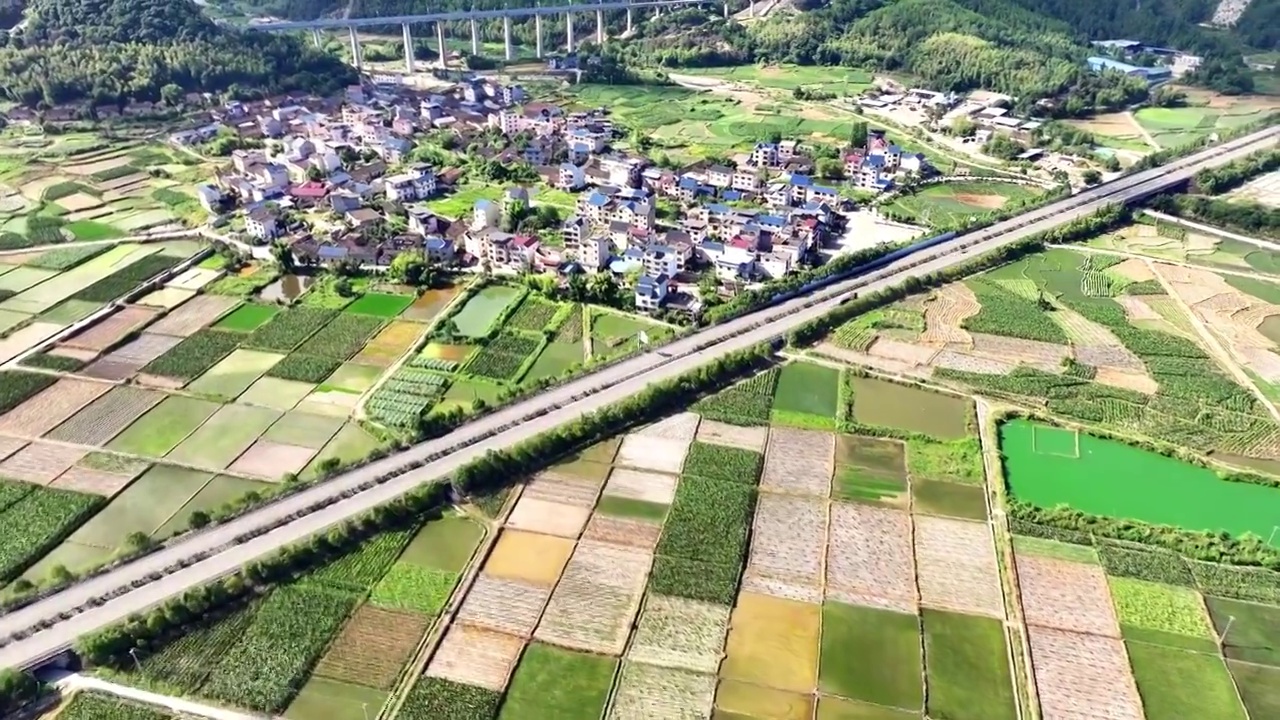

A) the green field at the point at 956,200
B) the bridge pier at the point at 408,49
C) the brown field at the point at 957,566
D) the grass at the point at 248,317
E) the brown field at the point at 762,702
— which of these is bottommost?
the brown field at the point at 762,702

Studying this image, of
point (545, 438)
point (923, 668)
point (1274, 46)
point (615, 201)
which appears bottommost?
point (923, 668)

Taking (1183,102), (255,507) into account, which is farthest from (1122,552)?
(1183,102)

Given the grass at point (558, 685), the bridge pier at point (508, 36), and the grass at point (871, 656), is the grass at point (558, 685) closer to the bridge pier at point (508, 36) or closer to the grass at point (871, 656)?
the grass at point (871, 656)

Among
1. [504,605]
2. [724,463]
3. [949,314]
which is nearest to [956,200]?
[949,314]

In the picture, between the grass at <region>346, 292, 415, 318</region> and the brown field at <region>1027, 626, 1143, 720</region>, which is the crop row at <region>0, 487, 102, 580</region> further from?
the brown field at <region>1027, 626, 1143, 720</region>

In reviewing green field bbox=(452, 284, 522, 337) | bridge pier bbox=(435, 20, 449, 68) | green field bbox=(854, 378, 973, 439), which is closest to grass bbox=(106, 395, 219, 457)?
green field bbox=(452, 284, 522, 337)

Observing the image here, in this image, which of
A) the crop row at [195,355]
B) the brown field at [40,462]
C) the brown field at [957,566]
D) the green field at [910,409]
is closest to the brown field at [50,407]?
the brown field at [40,462]

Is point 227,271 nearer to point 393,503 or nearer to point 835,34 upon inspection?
point 393,503
